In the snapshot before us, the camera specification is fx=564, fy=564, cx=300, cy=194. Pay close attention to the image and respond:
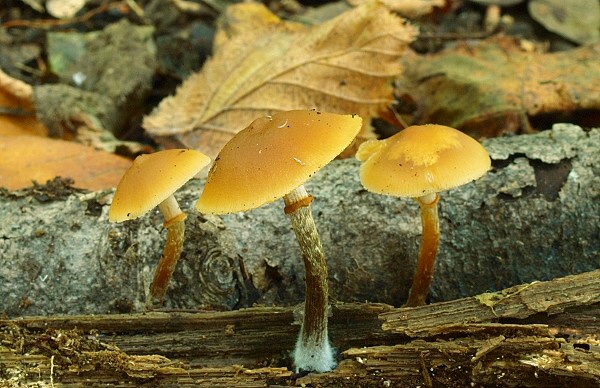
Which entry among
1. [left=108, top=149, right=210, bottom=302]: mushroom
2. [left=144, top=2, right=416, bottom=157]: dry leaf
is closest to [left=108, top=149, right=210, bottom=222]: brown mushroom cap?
[left=108, top=149, right=210, bottom=302]: mushroom

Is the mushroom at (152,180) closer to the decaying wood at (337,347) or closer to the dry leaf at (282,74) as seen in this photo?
the decaying wood at (337,347)

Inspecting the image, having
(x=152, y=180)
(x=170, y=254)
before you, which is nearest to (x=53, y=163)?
(x=170, y=254)

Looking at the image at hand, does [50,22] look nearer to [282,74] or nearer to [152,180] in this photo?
[282,74]

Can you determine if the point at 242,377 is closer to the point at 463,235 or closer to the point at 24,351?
the point at 24,351

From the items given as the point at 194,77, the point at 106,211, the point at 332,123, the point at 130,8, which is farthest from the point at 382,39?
the point at 130,8

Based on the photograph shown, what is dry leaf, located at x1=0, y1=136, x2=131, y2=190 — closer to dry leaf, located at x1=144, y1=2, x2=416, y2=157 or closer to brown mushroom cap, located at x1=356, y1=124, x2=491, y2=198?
dry leaf, located at x1=144, y1=2, x2=416, y2=157

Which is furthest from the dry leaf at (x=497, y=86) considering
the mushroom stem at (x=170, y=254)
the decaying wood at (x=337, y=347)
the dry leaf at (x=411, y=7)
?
the mushroom stem at (x=170, y=254)
